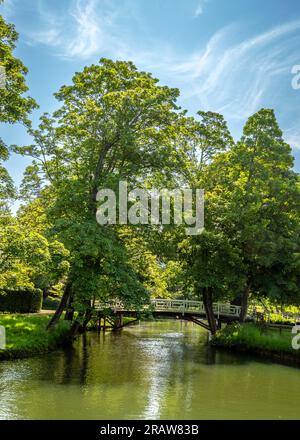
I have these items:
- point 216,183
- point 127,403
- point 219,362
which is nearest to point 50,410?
point 127,403

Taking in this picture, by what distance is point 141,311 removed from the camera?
68.0 feet

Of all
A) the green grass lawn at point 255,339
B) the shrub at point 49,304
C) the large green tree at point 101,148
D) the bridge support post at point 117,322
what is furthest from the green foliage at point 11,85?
the shrub at point 49,304

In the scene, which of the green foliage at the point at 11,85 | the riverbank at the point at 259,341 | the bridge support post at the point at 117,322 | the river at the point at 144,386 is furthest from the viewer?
the bridge support post at the point at 117,322

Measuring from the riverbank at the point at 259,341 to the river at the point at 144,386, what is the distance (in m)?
1.42

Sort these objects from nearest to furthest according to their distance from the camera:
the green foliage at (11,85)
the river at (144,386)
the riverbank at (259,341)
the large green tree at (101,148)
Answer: the river at (144,386) < the green foliage at (11,85) < the large green tree at (101,148) < the riverbank at (259,341)

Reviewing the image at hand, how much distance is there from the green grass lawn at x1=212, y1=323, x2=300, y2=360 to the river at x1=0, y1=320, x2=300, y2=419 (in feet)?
4.97

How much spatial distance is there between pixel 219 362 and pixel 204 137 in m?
15.8

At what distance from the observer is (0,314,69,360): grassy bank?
61.0 feet

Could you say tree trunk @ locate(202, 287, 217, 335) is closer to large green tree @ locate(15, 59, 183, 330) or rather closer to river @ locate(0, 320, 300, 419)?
river @ locate(0, 320, 300, 419)

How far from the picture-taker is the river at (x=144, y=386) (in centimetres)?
1220

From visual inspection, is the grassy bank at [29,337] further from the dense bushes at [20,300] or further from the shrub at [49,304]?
the shrub at [49,304]

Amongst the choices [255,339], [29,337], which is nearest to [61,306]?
[29,337]

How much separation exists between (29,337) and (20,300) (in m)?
10.2

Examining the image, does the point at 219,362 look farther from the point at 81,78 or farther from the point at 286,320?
the point at 81,78
